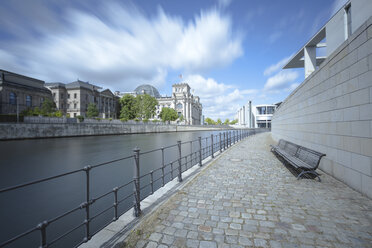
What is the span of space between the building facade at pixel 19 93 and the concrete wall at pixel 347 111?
2048 inches

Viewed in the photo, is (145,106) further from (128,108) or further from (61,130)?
(61,130)

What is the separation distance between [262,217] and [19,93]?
6270cm

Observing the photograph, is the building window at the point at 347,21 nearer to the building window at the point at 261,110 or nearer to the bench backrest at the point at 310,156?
the bench backrest at the point at 310,156

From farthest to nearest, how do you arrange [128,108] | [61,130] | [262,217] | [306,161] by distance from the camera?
[128,108]
[61,130]
[306,161]
[262,217]

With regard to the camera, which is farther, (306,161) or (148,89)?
(148,89)

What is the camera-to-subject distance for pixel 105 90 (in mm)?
74000

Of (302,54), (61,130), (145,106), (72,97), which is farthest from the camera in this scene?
(145,106)

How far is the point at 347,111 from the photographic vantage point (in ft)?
17.5

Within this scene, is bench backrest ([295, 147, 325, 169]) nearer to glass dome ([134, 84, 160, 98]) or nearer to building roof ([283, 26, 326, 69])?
building roof ([283, 26, 326, 69])

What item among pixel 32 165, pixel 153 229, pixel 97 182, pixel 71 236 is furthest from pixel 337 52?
pixel 32 165

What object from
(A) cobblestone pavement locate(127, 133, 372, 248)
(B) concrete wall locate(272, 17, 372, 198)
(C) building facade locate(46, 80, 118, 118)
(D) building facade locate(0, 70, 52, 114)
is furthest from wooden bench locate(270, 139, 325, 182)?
(C) building facade locate(46, 80, 118, 118)

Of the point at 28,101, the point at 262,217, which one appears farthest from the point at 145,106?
the point at 262,217

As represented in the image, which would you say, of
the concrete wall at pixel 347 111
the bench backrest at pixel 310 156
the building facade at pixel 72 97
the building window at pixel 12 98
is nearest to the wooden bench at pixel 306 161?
the bench backrest at pixel 310 156

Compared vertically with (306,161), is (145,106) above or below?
above
